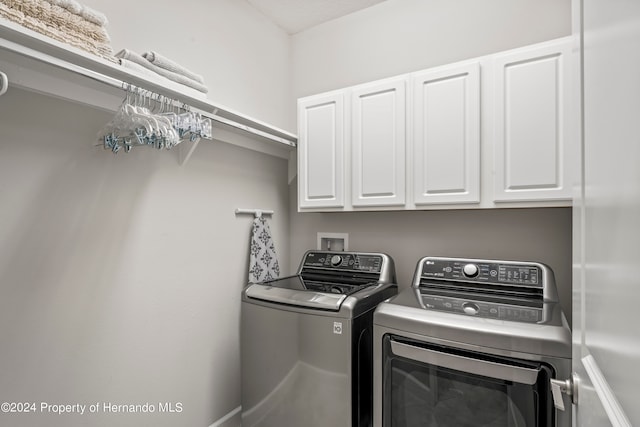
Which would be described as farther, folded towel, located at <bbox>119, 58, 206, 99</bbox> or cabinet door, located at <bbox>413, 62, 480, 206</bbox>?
cabinet door, located at <bbox>413, 62, 480, 206</bbox>

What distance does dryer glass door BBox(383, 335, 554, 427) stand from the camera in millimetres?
1060

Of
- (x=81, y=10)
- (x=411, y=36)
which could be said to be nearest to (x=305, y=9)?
(x=411, y=36)

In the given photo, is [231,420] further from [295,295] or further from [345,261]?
[345,261]

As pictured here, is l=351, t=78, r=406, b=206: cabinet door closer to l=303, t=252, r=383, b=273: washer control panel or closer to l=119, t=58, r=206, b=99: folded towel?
l=303, t=252, r=383, b=273: washer control panel

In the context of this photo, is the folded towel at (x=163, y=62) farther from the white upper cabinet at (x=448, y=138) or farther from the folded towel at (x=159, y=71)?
the white upper cabinet at (x=448, y=138)

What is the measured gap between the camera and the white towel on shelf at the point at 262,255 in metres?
2.03

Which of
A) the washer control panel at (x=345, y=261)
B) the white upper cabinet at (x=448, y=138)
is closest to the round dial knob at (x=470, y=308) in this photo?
the white upper cabinet at (x=448, y=138)

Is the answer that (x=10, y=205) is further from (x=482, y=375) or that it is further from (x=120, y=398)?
(x=482, y=375)

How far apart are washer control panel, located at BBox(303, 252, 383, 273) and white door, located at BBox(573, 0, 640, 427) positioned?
1271 millimetres

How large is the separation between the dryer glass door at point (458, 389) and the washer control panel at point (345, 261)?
633mm

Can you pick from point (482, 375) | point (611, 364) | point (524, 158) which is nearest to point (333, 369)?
point (482, 375)

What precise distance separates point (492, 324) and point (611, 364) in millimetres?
712

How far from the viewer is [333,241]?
2332mm

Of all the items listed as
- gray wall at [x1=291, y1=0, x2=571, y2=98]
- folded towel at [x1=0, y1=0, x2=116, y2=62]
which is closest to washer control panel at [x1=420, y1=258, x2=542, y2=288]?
gray wall at [x1=291, y1=0, x2=571, y2=98]
